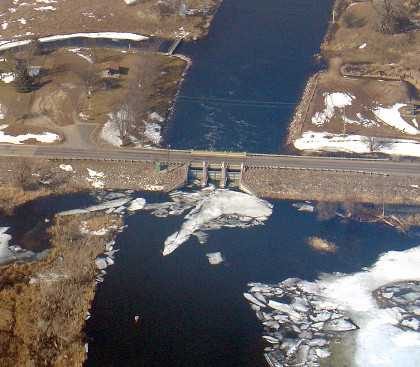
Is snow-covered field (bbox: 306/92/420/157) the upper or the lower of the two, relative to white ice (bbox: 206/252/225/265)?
upper

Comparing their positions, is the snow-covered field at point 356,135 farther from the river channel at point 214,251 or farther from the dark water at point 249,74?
the river channel at point 214,251

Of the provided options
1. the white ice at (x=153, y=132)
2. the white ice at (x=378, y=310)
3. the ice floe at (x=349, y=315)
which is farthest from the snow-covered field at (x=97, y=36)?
the white ice at (x=378, y=310)

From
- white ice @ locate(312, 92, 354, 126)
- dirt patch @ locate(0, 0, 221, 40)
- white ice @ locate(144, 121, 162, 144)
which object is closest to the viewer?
white ice @ locate(144, 121, 162, 144)

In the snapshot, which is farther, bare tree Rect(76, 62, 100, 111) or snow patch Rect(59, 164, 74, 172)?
bare tree Rect(76, 62, 100, 111)

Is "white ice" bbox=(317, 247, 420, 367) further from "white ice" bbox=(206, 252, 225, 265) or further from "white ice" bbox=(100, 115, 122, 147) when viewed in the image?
A: "white ice" bbox=(100, 115, 122, 147)

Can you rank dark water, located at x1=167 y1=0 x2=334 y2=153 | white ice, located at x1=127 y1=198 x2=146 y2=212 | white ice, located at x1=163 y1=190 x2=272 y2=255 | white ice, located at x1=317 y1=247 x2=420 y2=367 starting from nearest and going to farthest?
white ice, located at x1=317 y1=247 x2=420 y2=367
white ice, located at x1=163 y1=190 x2=272 y2=255
white ice, located at x1=127 y1=198 x2=146 y2=212
dark water, located at x1=167 y1=0 x2=334 y2=153

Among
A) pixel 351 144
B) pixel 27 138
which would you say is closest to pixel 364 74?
pixel 351 144

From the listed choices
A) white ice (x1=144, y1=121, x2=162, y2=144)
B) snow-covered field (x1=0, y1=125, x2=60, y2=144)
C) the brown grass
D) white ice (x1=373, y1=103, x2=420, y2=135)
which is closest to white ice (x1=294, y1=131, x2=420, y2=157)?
white ice (x1=373, y1=103, x2=420, y2=135)
